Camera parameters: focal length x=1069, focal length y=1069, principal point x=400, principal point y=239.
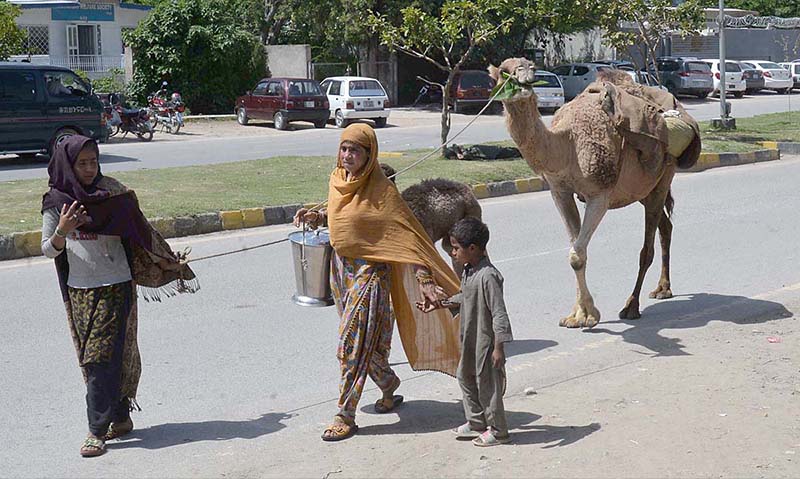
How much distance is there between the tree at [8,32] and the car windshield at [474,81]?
14.2 meters

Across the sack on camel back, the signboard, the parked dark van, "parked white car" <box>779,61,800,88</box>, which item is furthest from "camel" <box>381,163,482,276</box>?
"parked white car" <box>779,61,800,88</box>

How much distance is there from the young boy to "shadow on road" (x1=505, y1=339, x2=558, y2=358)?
1.94m

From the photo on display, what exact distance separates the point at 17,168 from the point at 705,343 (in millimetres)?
15830

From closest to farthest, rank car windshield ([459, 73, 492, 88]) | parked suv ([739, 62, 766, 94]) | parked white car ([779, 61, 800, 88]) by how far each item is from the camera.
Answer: car windshield ([459, 73, 492, 88])
parked suv ([739, 62, 766, 94])
parked white car ([779, 61, 800, 88])

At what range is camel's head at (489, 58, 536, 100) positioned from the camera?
6.81 metres

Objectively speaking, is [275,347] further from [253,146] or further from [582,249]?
[253,146]

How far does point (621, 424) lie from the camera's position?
5.78 meters

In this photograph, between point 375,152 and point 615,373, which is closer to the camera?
point 375,152

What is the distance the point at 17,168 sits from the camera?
2019 cm

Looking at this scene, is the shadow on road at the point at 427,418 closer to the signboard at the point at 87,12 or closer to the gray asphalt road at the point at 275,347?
the gray asphalt road at the point at 275,347

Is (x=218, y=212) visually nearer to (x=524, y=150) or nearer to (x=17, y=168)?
(x=524, y=150)

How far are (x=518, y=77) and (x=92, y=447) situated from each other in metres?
3.42

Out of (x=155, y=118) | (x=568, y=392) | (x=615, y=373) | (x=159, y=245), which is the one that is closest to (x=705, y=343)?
(x=615, y=373)

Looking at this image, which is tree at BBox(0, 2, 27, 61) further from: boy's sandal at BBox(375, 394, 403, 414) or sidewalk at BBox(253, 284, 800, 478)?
boy's sandal at BBox(375, 394, 403, 414)
